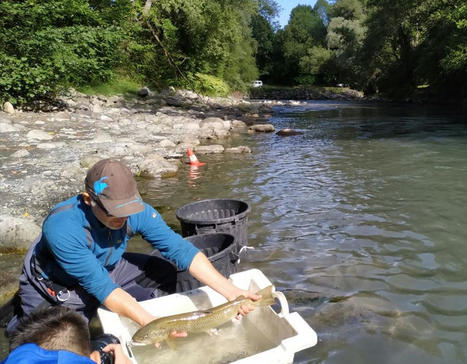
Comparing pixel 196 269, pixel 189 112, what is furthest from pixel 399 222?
pixel 189 112

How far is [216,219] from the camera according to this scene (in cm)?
499

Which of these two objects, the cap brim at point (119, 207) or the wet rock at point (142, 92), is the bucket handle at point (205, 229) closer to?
the cap brim at point (119, 207)

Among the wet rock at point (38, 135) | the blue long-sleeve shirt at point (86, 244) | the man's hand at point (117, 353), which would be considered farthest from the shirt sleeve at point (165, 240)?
the wet rock at point (38, 135)

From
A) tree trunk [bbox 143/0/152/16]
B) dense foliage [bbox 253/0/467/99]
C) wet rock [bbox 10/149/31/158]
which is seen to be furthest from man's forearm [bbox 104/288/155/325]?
tree trunk [bbox 143/0/152/16]

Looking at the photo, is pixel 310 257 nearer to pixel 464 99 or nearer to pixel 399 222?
pixel 399 222

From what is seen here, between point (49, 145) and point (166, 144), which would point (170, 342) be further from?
point (166, 144)

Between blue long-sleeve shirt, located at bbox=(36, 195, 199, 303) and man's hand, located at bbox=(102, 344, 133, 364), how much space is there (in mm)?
424

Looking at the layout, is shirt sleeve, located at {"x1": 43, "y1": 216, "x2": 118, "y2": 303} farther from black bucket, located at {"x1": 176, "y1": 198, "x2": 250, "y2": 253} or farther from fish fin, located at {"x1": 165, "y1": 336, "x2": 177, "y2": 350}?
black bucket, located at {"x1": 176, "y1": 198, "x2": 250, "y2": 253}

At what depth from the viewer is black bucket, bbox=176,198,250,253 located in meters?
4.98

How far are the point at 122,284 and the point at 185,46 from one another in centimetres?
2955

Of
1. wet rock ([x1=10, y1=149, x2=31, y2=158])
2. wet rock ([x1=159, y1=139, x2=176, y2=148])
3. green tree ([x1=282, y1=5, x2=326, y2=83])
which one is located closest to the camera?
wet rock ([x1=10, y1=149, x2=31, y2=158])

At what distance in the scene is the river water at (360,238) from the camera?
3896 millimetres

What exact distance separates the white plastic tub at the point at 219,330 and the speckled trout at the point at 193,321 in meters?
0.12

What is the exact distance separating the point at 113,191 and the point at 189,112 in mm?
20843
